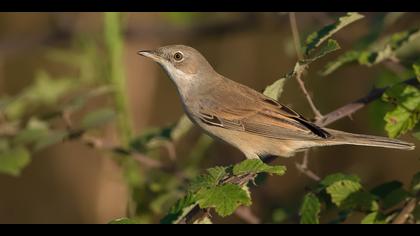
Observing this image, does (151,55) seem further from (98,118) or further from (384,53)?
(384,53)

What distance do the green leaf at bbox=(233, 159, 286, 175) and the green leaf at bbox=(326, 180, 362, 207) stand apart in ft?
1.76

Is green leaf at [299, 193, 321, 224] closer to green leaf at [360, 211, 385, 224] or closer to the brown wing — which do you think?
green leaf at [360, 211, 385, 224]

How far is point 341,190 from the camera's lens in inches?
128

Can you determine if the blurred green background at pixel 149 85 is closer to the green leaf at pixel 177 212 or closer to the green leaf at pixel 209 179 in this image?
the green leaf at pixel 177 212

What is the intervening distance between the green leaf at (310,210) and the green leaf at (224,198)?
0.53 meters

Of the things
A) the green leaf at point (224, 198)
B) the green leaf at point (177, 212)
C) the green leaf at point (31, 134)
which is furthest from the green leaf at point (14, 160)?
the green leaf at point (224, 198)

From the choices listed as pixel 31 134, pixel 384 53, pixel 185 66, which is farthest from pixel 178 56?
pixel 384 53

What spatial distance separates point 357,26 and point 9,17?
4.62 meters

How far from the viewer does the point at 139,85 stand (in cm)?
688

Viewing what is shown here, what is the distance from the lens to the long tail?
3725 mm

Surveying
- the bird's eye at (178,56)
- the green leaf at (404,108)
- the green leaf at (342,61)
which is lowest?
the bird's eye at (178,56)

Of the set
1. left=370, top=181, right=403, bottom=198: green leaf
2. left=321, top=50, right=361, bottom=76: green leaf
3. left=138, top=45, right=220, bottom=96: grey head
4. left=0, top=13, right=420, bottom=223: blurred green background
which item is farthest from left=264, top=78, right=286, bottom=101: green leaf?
left=0, top=13, right=420, bottom=223: blurred green background

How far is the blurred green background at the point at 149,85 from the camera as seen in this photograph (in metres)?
6.20
